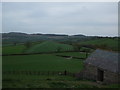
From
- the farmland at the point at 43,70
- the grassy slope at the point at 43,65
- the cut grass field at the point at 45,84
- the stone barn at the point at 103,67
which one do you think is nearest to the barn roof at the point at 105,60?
the stone barn at the point at 103,67

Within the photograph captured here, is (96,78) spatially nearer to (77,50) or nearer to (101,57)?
(101,57)

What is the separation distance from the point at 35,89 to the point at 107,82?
40.3ft

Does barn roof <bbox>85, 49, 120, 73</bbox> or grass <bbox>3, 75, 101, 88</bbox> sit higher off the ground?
Answer: barn roof <bbox>85, 49, 120, 73</bbox>

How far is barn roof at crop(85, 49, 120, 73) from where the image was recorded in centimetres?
2351

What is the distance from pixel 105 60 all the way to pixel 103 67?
1369 millimetres

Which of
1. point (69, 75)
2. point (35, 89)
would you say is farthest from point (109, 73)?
point (35, 89)

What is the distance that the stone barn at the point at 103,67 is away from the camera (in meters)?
22.9

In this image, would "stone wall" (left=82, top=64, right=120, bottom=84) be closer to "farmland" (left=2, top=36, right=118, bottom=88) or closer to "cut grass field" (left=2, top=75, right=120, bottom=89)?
"farmland" (left=2, top=36, right=118, bottom=88)

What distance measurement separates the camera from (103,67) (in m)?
24.6

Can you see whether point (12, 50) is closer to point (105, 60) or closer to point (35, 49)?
point (35, 49)

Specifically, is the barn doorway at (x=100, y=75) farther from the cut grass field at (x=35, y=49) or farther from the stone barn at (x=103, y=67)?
the cut grass field at (x=35, y=49)

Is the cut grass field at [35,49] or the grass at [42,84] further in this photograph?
the cut grass field at [35,49]

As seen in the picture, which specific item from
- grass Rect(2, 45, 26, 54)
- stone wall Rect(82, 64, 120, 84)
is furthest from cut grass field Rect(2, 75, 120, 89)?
grass Rect(2, 45, 26, 54)

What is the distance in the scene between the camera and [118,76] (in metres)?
22.1
